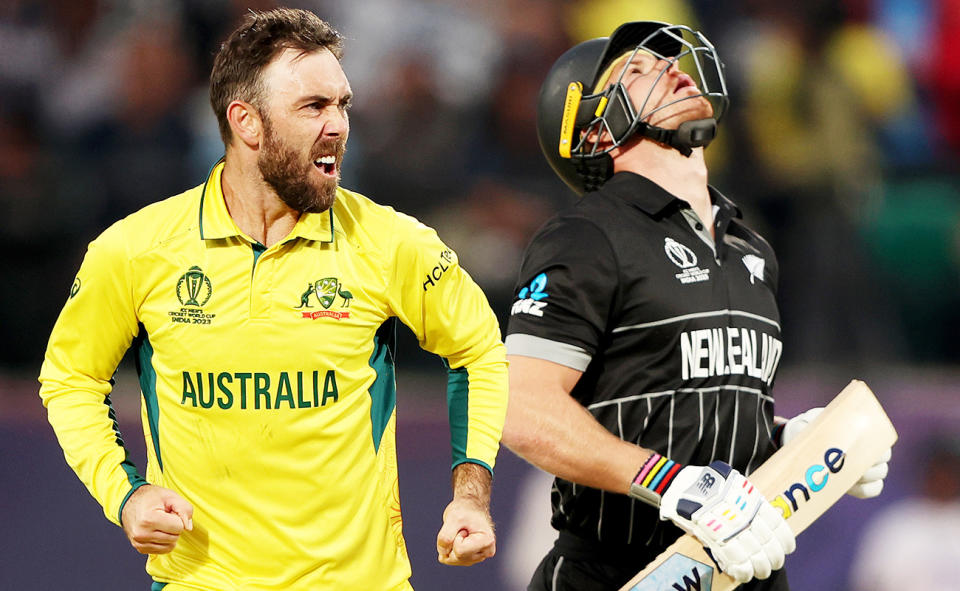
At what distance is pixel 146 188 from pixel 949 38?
4.91 meters

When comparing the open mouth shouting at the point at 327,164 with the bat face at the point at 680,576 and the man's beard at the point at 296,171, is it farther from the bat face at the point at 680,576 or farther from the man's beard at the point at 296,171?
→ the bat face at the point at 680,576

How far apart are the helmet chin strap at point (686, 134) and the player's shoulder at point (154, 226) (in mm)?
1410

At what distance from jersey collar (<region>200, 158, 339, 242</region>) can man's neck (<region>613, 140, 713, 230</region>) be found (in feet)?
3.69

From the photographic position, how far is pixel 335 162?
3312mm

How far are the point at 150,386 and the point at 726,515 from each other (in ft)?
4.82

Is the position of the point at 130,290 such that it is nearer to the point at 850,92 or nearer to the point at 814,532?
the point at 814,532

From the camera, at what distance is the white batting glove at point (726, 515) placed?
11.5 ft

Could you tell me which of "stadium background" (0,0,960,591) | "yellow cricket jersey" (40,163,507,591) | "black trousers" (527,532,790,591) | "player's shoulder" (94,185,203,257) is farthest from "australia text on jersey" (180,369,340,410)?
"stadium background" (0,0,960,591)

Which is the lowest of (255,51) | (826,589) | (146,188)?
(826,589)

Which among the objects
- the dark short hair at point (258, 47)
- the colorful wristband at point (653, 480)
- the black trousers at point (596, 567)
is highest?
the dark short hair at point (258, 47)

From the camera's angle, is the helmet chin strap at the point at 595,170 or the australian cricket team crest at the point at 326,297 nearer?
the australian cricket team crest at the point at 326,297

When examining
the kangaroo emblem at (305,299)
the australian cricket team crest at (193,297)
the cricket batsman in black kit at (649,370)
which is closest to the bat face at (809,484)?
the cricket batsman in black kit at (649,370)

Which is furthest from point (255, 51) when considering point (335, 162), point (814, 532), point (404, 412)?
point (814, 532)

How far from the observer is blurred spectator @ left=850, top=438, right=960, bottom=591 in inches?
260
